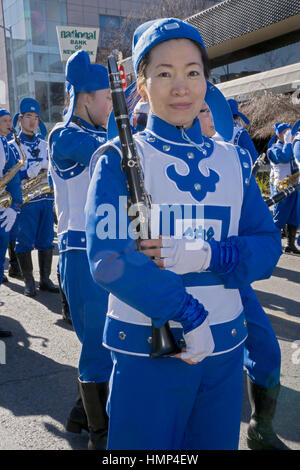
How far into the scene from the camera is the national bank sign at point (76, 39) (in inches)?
387

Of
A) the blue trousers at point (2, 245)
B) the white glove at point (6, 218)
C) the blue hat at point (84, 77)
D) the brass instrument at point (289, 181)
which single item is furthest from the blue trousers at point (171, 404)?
the brass instrument at point (289, 181)

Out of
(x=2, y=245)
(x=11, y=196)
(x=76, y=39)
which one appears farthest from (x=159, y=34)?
(x=76, y=39)

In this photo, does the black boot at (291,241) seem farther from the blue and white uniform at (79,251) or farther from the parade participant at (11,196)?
the blue and white uniform at (79,251)

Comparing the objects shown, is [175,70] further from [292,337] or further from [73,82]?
[292,337]

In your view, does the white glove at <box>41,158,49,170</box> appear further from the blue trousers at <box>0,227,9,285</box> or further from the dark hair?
the dark hair

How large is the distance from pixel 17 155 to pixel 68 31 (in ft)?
15.9

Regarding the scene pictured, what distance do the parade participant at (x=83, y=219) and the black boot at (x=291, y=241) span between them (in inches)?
228

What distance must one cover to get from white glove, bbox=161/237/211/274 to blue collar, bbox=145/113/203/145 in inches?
15.1

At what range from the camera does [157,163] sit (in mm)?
1607

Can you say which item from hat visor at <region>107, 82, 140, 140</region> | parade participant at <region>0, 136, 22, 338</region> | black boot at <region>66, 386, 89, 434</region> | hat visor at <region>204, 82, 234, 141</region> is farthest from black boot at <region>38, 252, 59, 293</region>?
hat visor at <region>204, 82, 234, 141</region>

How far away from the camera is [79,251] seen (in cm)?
266

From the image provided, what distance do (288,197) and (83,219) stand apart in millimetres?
6072

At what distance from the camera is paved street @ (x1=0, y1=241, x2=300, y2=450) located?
9.69 ft

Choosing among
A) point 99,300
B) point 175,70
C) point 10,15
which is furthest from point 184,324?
point 10,15
